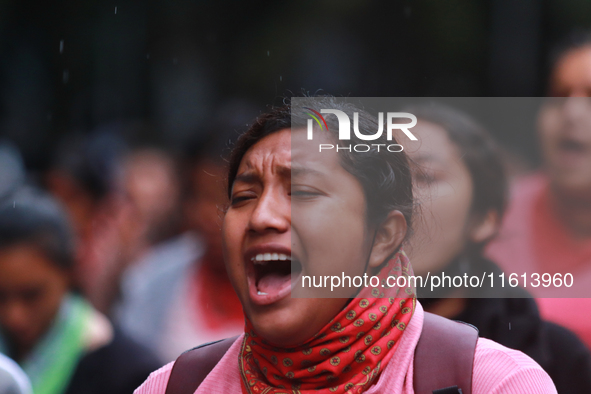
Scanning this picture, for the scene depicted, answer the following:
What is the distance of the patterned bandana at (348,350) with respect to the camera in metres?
1.62

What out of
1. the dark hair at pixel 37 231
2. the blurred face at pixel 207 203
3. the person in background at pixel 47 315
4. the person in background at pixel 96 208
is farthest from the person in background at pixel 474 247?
the person in background at pixel 96 208

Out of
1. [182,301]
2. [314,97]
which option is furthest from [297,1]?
[314,97]

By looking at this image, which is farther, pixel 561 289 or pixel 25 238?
pixel 25 238

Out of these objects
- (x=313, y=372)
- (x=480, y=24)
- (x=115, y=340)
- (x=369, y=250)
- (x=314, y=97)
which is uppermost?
(x=480, y=24)

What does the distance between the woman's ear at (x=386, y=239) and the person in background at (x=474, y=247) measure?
332 mm

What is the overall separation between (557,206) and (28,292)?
2120 mm

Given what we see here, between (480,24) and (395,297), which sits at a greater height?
(480,24)

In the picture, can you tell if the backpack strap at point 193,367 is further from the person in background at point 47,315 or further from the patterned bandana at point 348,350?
the person in background at point 47,315

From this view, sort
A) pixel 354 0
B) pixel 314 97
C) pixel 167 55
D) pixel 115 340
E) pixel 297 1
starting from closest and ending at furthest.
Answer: pixel 314 97 → pixel 115 340 → pixel 354 0 → pixel 297 1 → pixel 167 55

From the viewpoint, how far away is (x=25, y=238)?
2.80m

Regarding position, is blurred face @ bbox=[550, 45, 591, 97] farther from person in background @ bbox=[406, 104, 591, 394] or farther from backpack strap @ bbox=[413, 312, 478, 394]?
backpack strap @ bbox=[413, 312, 478, 394]

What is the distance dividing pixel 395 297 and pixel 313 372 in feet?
0.91

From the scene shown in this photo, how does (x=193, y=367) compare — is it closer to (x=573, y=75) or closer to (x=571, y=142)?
(x=571, y=142)

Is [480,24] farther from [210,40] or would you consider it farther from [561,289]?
[210,40]
